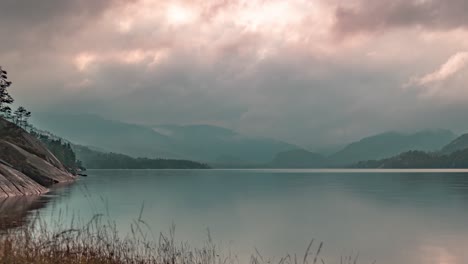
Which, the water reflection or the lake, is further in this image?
the lake

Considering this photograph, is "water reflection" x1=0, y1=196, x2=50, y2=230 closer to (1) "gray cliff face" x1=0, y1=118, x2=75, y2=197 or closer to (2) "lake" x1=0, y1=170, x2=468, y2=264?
(2) "lake" x1=0, y1=170, x2=468, y2=264

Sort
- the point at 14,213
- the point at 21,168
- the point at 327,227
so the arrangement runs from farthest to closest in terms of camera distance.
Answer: the point at 21,168 → the point at 327,227 → the point at 14,213

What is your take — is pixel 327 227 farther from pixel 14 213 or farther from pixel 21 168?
pixel 21 168

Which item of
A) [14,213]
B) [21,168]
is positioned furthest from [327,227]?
[21,168]

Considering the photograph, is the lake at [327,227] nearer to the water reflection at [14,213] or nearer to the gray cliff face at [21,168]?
the water reflection at [14,213]

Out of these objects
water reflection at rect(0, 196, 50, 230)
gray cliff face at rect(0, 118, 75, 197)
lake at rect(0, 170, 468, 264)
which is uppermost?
gray cliff face at rect(0, 118, 75, 197)

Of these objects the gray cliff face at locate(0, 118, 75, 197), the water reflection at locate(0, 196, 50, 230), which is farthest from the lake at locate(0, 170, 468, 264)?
the gray cliff face at locate(0, 118, 75, 197)

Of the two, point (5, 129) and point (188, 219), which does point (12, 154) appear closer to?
point (5, 129)

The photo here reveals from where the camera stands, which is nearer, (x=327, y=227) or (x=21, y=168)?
(x=327, y=227)

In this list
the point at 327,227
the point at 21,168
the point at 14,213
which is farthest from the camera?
the point at 21,168

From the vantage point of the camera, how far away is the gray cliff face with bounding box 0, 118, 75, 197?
265 ft

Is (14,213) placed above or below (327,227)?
above

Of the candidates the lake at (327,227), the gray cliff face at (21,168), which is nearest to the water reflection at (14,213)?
the lake at (327,227)

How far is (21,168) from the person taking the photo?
101 metres
